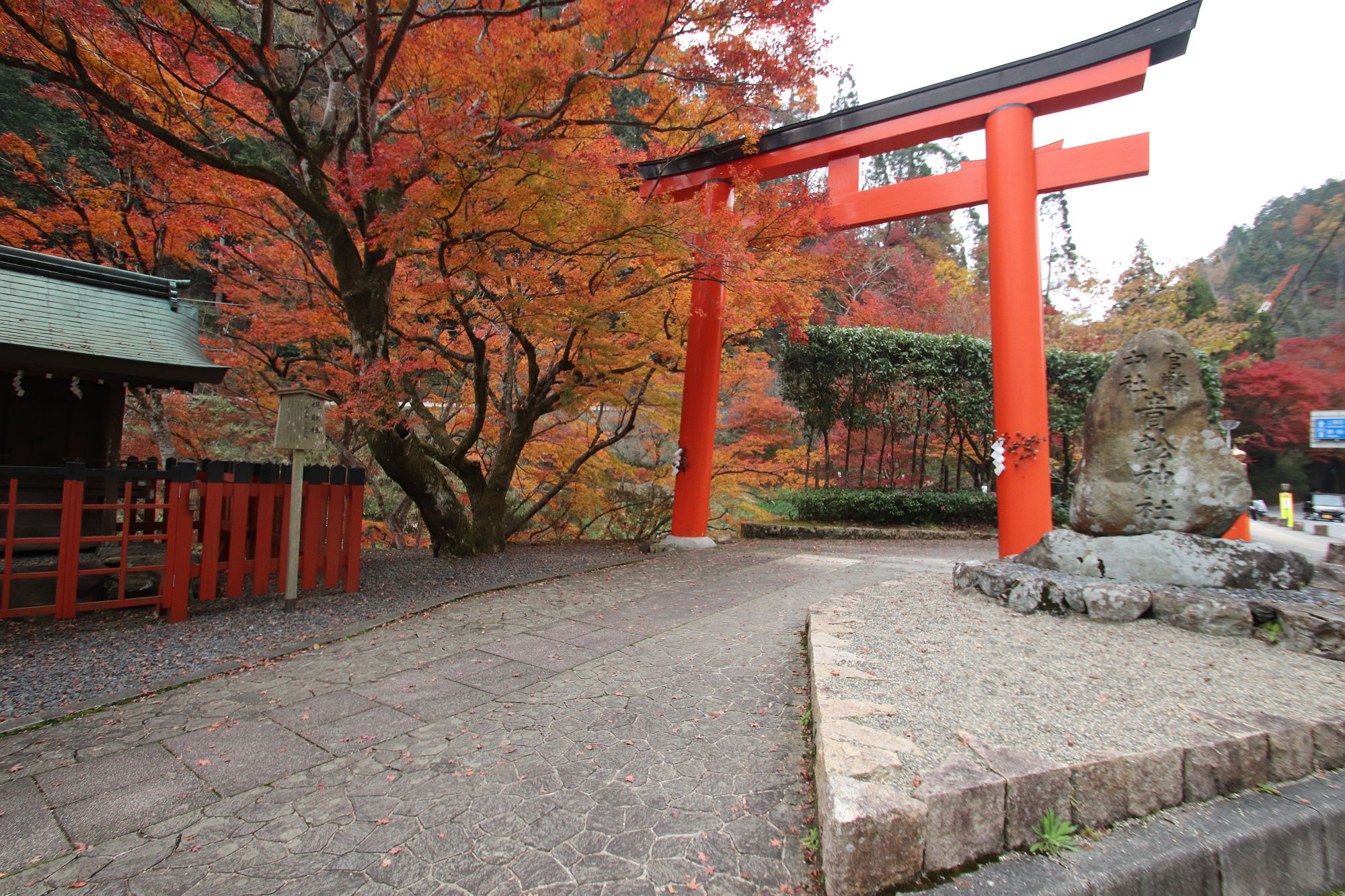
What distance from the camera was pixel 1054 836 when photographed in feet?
6.23

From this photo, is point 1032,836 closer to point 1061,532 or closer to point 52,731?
point 1061,532

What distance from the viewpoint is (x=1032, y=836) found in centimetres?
189

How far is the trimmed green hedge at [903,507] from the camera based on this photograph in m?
11.3

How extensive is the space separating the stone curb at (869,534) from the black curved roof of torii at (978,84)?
6.18 meters

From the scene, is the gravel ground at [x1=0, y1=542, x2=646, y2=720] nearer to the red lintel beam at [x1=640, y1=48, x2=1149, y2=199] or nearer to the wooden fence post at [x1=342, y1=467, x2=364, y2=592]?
the wooden fence post at [x1=342, y1=467, x2=364, y2=592]

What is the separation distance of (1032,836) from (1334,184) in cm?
3971

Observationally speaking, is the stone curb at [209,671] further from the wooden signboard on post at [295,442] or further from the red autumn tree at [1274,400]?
the red autumn tree at [1274,400]

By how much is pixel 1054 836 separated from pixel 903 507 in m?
9.95

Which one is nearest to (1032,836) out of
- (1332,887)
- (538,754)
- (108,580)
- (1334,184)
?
(1332,887)

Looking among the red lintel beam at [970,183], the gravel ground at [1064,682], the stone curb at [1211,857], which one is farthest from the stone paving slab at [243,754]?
the red lintel beam at [970,183]

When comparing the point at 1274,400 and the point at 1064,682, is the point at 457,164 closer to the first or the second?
the point at 1064,682

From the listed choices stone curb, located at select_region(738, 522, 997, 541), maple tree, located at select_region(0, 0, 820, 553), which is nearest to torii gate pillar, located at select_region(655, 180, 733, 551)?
maple tree, located at select_region(0, 0, 820, 553)

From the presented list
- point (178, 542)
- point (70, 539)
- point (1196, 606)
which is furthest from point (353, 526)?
point (1196, 606)

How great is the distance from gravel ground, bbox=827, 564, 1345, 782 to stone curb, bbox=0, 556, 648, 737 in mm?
3414
